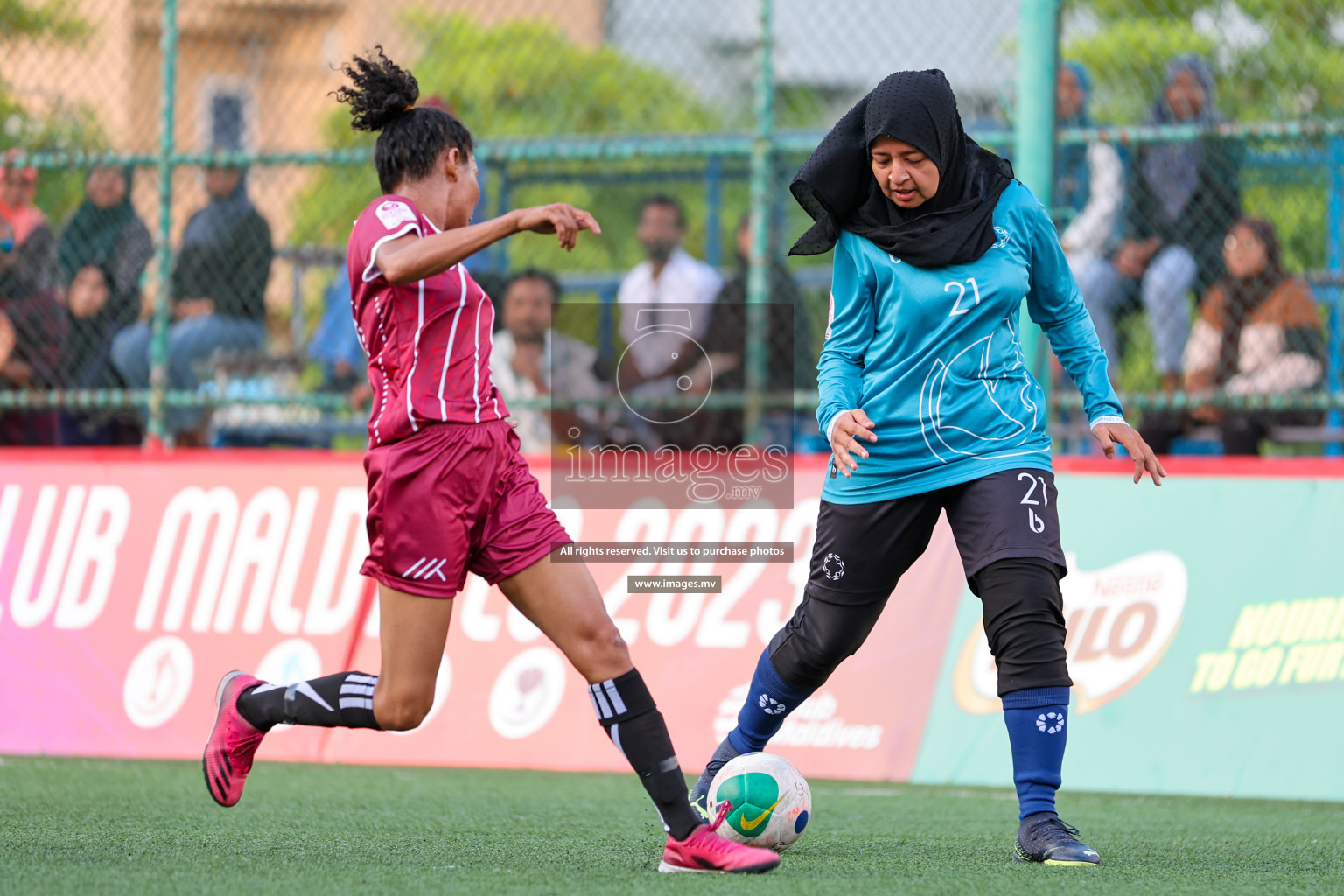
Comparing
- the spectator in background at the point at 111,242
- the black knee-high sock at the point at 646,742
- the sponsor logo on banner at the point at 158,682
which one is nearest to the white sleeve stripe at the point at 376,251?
the black knee-high sock at the point at 646,742

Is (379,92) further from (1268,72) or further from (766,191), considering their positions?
(1268,72)

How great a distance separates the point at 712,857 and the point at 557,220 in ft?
5.40

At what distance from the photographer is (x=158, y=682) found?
7051 mm

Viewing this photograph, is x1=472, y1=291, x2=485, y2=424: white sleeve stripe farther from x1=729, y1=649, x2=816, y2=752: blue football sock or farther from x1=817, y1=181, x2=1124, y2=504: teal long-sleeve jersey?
x1=729, y1=649, x2=816, y2=752: blue football sock

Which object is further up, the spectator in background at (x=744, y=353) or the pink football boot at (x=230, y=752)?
the spectator in background at (x=744, y=353)

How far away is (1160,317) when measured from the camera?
7.94m

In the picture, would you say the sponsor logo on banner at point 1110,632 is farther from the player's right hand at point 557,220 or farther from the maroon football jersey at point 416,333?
the player's right hand at point 557,220

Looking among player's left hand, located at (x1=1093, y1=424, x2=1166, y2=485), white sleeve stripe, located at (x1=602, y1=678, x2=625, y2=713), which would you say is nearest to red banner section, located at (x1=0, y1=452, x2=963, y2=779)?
player's left hand, located at (x1=1093, y1=424, x2=1166, y2=485)

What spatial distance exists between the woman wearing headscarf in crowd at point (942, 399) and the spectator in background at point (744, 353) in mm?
3064

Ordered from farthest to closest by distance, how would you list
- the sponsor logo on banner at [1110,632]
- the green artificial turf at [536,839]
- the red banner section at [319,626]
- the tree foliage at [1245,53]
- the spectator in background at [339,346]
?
the spectator in background at [339,346] < the tree foliage at [1245,53] < the red banner section at [319,626] < the sponsor logo on banner at [1110,632] < the green artificial turf at [536,839]

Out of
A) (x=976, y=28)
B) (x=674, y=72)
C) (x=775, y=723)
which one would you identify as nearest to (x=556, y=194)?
(x=674, y=72)

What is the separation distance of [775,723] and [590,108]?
7723 millimetres

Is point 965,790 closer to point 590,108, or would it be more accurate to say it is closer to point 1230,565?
point 1230,565

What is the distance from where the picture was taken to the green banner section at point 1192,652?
6.12 meters
